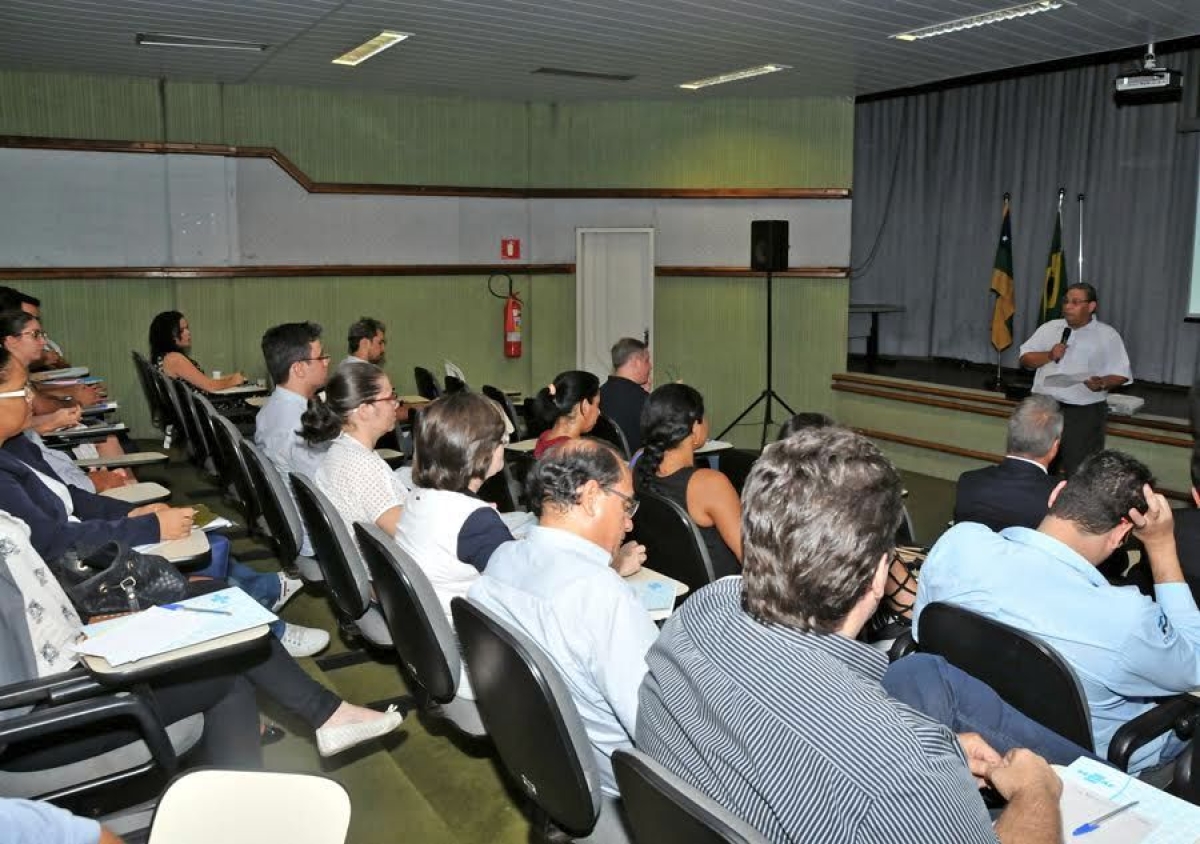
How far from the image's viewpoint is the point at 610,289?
9883mm

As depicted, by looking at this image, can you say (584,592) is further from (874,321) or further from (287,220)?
(874,321)

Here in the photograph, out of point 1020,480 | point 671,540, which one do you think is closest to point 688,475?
point 671,540

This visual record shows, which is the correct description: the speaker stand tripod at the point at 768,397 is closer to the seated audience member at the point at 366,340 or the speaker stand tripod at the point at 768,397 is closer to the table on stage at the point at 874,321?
the table on stage at the point at 874,321

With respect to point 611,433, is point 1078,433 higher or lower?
lower

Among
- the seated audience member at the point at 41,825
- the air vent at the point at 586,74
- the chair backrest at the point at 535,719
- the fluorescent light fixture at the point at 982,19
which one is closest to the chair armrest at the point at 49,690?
the seated audience member at the point at 41,825

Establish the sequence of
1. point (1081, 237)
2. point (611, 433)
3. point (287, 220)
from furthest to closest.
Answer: point (1081, 237)
point (287, 220)
point (611, 433)

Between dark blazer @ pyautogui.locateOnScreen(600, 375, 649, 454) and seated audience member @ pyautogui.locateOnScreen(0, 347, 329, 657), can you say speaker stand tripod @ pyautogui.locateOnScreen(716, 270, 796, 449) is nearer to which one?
dark blazer @ pyautogui.locateOnScreen(600, 375, 649, 454)

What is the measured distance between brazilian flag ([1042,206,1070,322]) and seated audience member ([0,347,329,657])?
8.44m

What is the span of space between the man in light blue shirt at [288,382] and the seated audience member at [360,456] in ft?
3.13

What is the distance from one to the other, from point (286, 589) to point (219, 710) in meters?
1.76

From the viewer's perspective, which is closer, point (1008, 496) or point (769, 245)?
point (1008, 496)

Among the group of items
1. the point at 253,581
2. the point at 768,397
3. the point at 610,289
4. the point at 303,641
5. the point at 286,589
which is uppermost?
the point at 610,289

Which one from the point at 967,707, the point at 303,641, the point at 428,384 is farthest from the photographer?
the point at 428,384

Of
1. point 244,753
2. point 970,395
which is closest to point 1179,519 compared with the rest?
point 244,753
